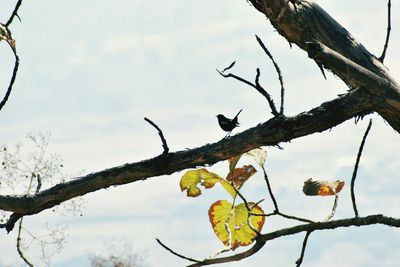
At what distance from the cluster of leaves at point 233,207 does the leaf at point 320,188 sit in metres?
0.12

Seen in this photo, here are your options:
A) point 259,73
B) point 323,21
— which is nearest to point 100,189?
point 259,73

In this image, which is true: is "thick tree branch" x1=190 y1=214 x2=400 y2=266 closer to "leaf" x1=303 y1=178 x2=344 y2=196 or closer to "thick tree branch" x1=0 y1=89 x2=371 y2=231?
"leaf" x1=303 y1=178 x2=344 y2=196

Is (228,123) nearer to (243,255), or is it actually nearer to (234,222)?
(234,222)

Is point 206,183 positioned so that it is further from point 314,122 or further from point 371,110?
point 371,110

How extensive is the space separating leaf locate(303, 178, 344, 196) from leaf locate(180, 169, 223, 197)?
0.73 feet

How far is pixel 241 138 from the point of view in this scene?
1.96 meters

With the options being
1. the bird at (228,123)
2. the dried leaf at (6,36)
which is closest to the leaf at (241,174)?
the bird at (228,123)

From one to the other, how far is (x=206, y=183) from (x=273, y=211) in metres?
0.25

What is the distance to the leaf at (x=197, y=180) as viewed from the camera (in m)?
1.91

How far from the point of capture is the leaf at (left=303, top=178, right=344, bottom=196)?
72.9 inches

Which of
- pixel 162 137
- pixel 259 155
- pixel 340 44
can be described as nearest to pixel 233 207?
pixel 259 155

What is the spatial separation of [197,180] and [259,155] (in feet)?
0.55

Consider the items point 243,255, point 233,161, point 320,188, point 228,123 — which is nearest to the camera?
point 243,255

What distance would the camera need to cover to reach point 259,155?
75.9 inches
